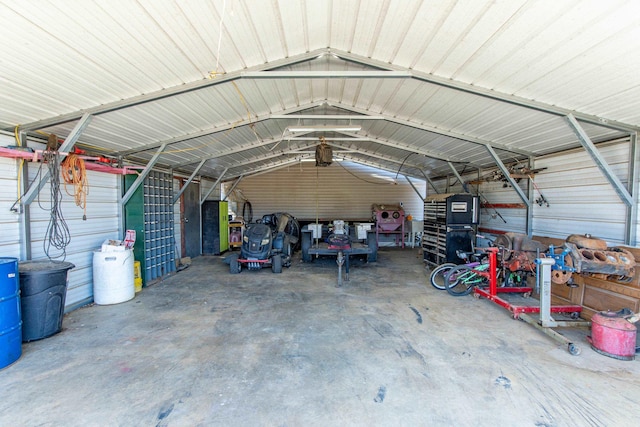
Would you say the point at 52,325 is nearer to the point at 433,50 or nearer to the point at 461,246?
the point at 433,50

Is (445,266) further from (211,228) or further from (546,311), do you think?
(211,228)

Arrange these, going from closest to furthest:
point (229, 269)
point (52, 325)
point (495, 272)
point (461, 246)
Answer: point (52, 325) < point (495, 272) < point (461, 246) < point (229, 269)

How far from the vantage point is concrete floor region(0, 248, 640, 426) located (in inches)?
80.9

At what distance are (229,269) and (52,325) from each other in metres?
3.67

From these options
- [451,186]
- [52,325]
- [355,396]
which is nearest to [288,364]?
[355,396]

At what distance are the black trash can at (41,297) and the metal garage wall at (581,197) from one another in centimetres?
700

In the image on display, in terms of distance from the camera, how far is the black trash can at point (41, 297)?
2.99 meters

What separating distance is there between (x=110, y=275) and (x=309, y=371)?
3543 mm

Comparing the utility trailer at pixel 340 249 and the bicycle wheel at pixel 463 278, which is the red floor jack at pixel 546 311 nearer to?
the bicycle wheel at pixel 463 278

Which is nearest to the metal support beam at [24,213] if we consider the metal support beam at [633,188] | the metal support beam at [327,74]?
the metal support beam at [327,74]

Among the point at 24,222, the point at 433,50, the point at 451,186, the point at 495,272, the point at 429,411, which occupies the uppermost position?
the point at 433,50

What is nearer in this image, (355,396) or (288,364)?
(355,396)

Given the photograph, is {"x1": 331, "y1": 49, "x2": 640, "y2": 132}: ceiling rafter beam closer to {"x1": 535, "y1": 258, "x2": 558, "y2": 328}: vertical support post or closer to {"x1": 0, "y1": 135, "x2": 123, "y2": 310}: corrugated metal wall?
{"x1": 535, "y1": 258, "x2": 558, "y2": 328}: vertical support post

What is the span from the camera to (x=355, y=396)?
7.38 ft
